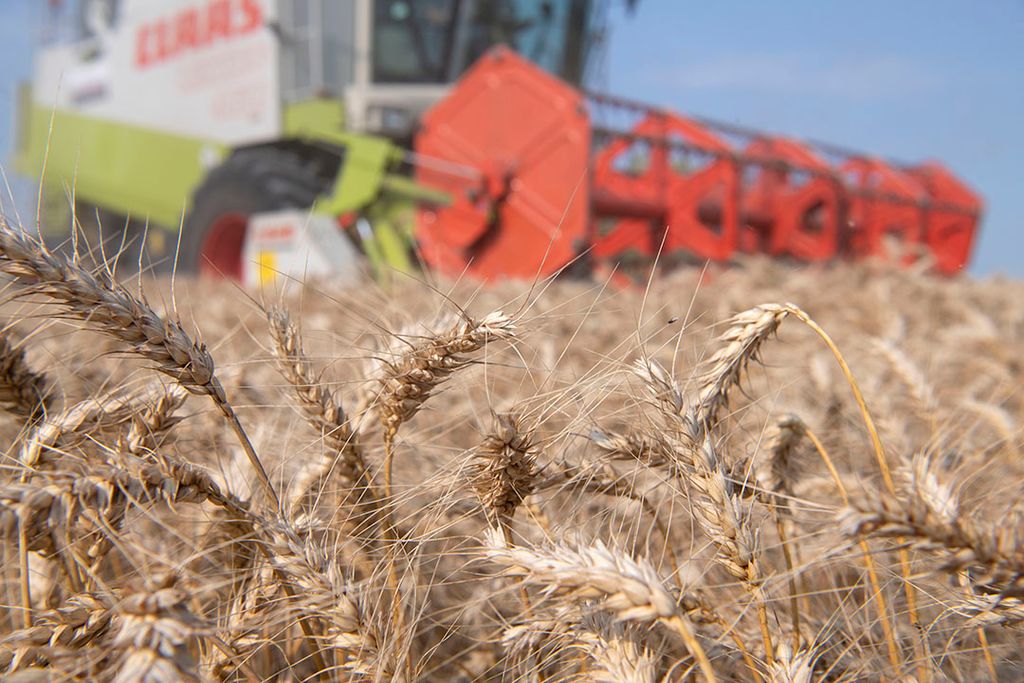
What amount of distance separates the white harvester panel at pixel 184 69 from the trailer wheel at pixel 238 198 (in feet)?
1.69

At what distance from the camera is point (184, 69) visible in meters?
7.11

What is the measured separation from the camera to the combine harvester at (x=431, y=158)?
4875 mm

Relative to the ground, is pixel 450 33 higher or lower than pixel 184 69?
higher

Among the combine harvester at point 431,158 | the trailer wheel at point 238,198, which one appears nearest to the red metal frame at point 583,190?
the combine harvester at point 431,158

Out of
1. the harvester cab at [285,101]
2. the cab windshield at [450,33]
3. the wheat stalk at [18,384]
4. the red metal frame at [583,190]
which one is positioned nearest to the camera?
the wheat stalk at [18,384]

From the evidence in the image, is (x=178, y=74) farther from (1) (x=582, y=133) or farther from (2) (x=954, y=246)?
(2) (x=954, y=246)

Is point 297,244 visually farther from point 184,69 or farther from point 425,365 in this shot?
point 425,365

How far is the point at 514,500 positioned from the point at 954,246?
314 inches

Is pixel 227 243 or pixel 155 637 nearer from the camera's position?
pixel 155 637

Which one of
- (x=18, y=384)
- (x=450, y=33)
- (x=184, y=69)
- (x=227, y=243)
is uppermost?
(x=450, y=33)

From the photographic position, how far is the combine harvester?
4875 millimetres

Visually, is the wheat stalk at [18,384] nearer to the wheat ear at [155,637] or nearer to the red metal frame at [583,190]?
the wheat ear at [155,637]

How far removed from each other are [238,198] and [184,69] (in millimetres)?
2211

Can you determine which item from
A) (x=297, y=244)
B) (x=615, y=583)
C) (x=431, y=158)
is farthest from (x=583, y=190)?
(x=615, y=583)
